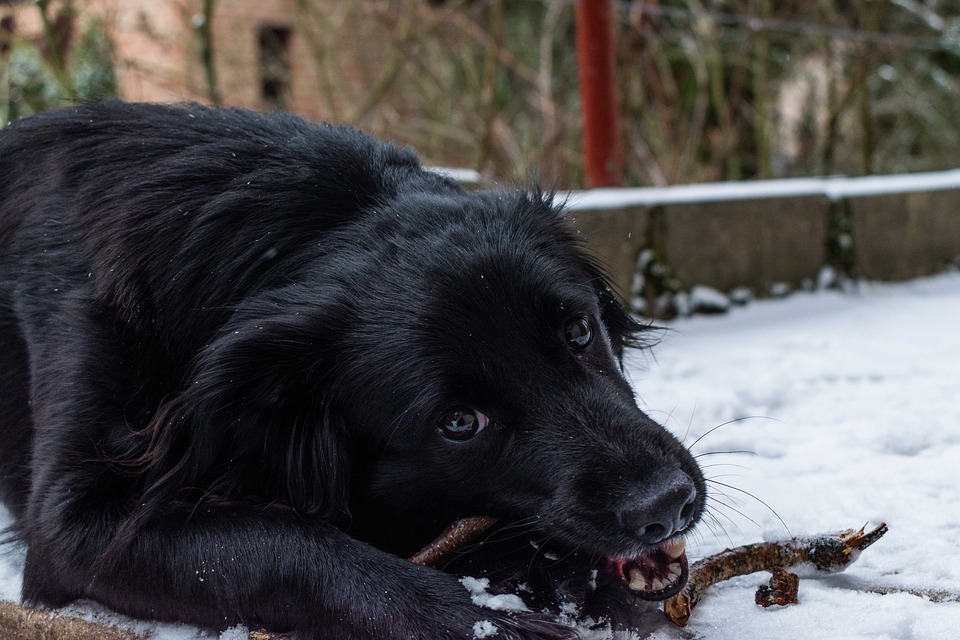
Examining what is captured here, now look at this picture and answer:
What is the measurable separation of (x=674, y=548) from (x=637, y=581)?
0.10 m

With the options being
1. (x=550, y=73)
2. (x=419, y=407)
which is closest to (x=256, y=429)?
(x=419, y=407)

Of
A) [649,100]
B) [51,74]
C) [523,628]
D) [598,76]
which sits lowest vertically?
[649,100]

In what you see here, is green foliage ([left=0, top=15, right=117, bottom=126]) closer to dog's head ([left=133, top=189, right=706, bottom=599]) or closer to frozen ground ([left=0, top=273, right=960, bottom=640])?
frozen ground ([left=0, top=273, right=960, bottom=640])

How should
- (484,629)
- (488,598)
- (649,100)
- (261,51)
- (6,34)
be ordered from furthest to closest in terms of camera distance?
1. (261,51)
2. (649,100)
3. (6,34)
4. (488,598)
5. (484,629)

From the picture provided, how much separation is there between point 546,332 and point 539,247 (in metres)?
0.31

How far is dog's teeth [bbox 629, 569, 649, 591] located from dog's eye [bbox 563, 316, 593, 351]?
0.46 meters

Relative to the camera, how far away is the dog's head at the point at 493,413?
1838 millimetres

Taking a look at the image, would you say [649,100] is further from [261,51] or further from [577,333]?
[577,333]

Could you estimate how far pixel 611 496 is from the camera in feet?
5.90

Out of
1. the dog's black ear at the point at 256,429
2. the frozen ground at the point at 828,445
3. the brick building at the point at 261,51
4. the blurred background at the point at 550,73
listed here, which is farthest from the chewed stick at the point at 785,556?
the brick building at the point at 261,51

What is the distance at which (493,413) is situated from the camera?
1936mm

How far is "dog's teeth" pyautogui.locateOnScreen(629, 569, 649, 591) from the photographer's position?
1.89m

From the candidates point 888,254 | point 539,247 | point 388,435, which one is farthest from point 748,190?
point 388,435

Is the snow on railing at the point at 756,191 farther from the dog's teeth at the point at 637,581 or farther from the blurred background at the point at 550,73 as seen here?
the dog's teeth at the point at 637,581
